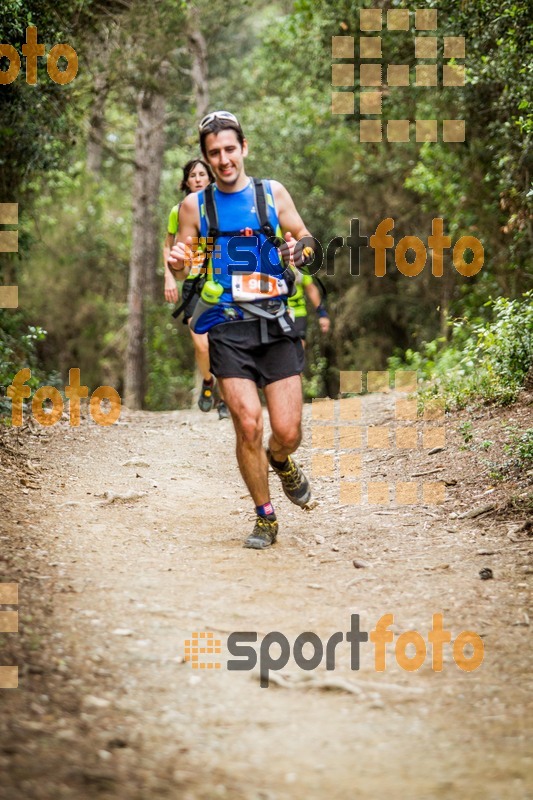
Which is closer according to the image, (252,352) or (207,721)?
(207,721)

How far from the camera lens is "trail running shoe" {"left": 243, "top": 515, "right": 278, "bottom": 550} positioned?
5.36m

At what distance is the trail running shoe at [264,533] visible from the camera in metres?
5.36

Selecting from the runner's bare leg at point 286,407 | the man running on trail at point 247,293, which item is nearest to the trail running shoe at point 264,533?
the man running on trail at point 247,293

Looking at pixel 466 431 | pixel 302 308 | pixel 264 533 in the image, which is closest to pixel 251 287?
pixel 264 533

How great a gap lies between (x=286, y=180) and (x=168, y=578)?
52.8 ft

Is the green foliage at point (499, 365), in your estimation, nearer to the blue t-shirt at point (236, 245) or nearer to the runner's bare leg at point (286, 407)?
the runner's bare leg at point (286, 407)

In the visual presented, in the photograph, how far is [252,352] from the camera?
541cm

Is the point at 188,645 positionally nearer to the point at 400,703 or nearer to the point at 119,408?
the point at 400,703

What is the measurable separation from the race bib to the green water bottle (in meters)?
0.08

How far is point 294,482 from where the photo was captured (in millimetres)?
5758

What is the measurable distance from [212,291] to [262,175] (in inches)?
587

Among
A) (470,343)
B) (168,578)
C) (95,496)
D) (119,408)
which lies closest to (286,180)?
(119,408)

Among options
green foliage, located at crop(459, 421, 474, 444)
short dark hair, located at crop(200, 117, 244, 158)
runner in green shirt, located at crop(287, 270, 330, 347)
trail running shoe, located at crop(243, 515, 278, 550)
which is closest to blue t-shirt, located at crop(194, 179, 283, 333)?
short dark hair, located at crop(200, 117, 244, 158)

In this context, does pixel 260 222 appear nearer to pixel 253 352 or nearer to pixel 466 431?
pixel 253 352
